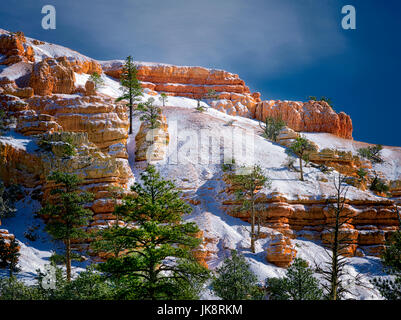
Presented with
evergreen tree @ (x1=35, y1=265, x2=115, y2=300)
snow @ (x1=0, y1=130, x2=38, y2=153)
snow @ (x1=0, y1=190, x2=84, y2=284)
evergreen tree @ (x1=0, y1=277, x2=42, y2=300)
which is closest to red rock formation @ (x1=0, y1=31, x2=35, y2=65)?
snow @ (x1=0, y1=130, x2=38, y2=153)

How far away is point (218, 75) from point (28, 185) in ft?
317

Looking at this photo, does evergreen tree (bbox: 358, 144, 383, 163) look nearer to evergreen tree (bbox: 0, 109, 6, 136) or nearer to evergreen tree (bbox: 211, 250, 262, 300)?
evergreen tree (bbox: 211, 250, 262, 300)

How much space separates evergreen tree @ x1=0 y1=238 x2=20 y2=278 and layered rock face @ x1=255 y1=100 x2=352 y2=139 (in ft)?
293

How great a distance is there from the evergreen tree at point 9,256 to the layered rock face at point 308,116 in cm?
8923

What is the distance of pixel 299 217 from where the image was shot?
34.4 metres

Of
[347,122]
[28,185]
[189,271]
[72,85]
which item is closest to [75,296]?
[189,271]


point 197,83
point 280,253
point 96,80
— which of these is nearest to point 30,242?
point 280,253

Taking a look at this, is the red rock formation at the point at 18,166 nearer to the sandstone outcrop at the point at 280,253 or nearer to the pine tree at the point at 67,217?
the pine tree at the point at 67,217

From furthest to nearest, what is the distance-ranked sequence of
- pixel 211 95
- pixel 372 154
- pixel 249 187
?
pixel 211 95
pixel 372 154
pixel 249 187

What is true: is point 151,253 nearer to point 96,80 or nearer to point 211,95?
point 96,80

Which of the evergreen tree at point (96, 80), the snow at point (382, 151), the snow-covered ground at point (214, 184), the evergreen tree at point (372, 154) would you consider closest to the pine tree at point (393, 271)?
the snow-covered ground at point (214, 184)

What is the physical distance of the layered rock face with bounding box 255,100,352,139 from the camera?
323 ft

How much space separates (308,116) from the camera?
99750mm

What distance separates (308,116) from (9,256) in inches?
3786
